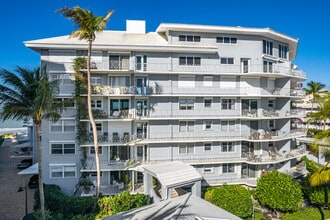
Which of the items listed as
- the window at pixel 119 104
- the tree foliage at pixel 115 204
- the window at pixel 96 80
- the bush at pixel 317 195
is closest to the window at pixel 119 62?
the window at pixel 96 80

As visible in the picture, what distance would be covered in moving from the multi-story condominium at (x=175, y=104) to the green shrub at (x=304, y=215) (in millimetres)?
4570

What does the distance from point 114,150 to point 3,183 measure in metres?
13.4

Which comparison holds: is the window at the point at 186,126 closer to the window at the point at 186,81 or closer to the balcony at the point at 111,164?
the window at the point at 186,81

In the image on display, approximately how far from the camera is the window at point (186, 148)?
24609 millimetres

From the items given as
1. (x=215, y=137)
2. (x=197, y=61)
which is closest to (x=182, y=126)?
(x=215, y=137)

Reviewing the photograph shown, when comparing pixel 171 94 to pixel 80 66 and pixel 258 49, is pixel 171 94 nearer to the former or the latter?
pixel 80 66

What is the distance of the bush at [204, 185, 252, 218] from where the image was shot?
19047 mm

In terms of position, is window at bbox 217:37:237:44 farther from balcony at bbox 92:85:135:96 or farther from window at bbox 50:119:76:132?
window at bbox 50:119:76:132

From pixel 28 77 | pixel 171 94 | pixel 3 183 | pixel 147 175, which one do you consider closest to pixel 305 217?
pixel 147 175

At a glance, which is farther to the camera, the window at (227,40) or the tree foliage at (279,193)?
the window at (227,40)

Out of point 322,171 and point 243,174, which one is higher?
point 322,171

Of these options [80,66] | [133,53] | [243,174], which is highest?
[133,53]

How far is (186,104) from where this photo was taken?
2456 centimetres

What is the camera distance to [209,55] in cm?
2494
